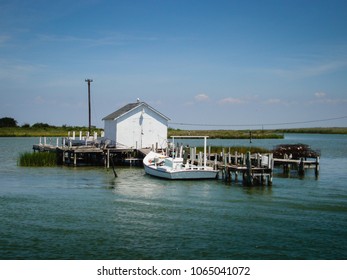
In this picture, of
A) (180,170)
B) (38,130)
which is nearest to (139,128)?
(180,170)

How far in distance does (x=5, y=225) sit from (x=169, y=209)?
824cm

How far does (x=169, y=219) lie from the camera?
2328 cm

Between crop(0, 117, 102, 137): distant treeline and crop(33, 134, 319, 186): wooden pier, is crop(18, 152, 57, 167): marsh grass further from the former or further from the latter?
crop(0, 117, 102, 137): distant treeline

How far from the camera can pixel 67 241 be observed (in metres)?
19.2

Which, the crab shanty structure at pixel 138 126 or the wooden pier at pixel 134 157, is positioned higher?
the crab shanty structure at pixel 138 126

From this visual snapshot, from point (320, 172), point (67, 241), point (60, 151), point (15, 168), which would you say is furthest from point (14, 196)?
point (320, 172)

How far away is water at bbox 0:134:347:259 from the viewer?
18.0 metres

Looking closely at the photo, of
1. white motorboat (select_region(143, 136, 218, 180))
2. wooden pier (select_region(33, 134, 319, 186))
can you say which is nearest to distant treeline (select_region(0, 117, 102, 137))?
wooden pier (select_region(33, 134, 319, 186))

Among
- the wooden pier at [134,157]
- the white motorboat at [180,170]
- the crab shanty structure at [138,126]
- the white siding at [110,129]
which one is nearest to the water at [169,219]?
the white motorboat at [180,170]

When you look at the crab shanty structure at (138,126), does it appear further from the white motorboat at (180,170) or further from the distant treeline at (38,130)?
the distant treeline at (38,130)

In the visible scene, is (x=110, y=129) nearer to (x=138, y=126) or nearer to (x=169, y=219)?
(x=138, y=126)

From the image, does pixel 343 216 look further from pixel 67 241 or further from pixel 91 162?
pixel 91 162

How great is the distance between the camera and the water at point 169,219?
1805cm

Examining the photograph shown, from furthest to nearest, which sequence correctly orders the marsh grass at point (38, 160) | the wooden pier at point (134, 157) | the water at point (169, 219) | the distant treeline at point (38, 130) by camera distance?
the distant treeline at point (38, 130)
the marsh grass at point (38, 160)
the wooden pier at point (134, 157)
the water at point (169, 219)
